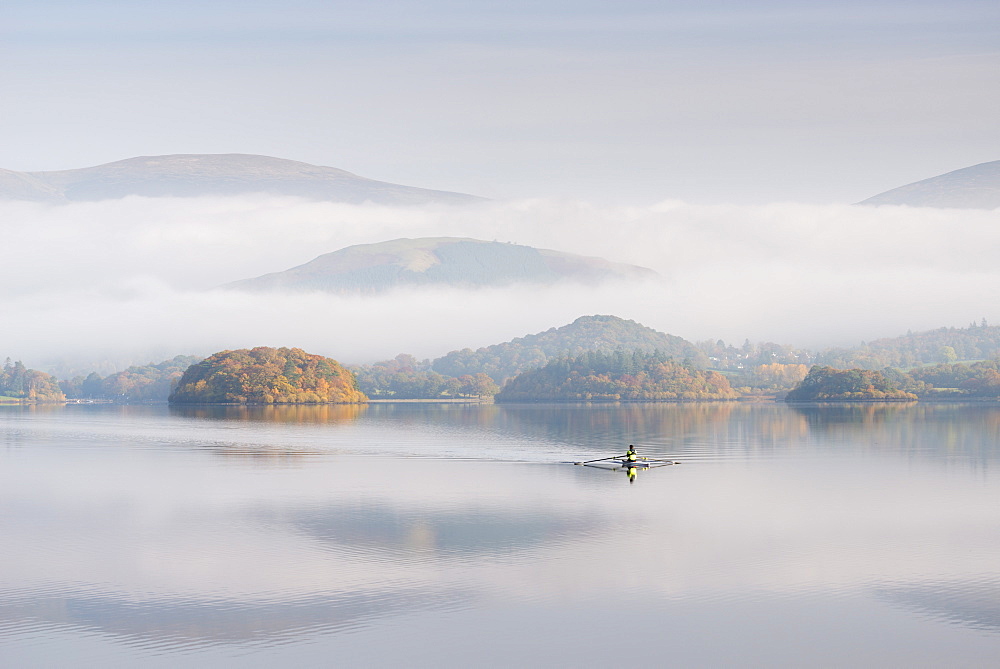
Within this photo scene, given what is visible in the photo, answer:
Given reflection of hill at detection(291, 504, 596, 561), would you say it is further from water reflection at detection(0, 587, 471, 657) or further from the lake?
water reflection at detection(0, 587, 471, 657)

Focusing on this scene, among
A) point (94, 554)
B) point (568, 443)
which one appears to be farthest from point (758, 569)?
point (568, 443)

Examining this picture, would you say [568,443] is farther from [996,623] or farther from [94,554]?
[996,623]

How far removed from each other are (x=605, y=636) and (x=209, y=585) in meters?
13.6

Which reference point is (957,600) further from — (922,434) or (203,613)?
(922,434)

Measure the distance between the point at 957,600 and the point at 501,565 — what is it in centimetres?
1497

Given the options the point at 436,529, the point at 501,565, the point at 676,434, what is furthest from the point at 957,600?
the point at 676,434

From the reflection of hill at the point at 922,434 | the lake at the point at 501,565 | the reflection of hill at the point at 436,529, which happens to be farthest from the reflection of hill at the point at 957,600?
the reflection of hill at the point at 922,434

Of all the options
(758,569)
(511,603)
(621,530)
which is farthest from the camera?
(621,530)

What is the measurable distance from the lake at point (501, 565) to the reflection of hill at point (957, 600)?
0.12 metres

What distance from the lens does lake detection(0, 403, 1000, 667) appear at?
95.2 ft

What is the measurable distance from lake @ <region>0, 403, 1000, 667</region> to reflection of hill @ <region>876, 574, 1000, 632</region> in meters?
0.12

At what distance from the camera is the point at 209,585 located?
35469 millimetres

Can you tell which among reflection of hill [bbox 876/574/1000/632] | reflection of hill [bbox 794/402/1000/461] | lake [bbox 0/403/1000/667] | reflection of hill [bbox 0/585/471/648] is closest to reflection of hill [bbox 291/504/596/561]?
lake [bbox 0/403/1000/667]

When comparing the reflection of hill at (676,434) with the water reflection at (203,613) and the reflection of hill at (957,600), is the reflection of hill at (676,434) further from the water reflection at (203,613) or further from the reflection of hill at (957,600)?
the water reflection at (203,613)
